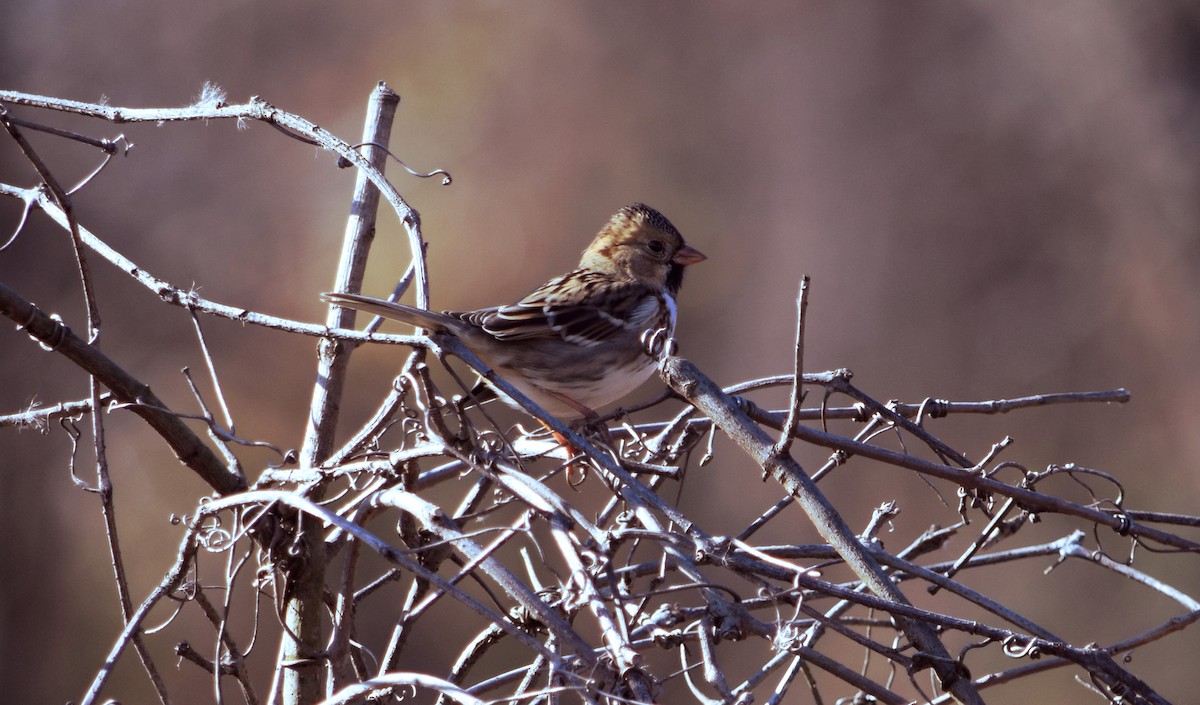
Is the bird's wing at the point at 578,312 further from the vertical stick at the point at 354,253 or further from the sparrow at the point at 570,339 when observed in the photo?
the vertical stick at the point at 354,253

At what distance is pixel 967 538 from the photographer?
414 cm

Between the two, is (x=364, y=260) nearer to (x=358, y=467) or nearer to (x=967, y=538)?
(x=358, y=467)

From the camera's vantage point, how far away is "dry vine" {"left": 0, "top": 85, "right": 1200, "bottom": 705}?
108 cm

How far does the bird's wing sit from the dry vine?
80 cm

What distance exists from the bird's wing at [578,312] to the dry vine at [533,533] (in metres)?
0.80

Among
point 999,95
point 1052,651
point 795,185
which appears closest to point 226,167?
point 795,185

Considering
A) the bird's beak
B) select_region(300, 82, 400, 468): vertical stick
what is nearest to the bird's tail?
select_region(300, 82, 400, 468): vertical stick

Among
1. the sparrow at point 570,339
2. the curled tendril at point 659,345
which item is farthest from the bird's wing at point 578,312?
the curled tendril at point 659,345

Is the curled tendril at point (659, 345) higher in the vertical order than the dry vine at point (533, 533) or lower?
higher

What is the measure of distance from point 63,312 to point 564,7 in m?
2.39

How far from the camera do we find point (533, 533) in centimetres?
146

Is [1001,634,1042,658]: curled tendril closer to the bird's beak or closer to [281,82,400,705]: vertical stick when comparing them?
[281,82,400,705]: vertical stick

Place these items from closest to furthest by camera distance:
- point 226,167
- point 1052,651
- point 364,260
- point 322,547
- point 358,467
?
point 1052,651, point 358,467, point 322,547, point 364,260, point 226,167

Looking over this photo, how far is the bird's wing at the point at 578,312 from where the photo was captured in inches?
111
